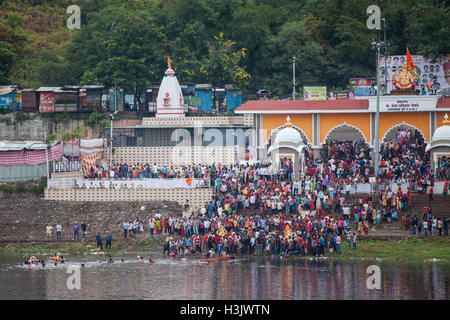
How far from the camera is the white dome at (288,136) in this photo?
5516 cm

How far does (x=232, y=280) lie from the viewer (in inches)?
1540

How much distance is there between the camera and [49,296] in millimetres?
36562

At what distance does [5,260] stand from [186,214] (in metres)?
10.3

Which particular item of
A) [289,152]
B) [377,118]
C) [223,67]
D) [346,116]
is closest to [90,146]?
[289,152]

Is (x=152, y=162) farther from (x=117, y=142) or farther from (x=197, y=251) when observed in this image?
(x=197, y=251)

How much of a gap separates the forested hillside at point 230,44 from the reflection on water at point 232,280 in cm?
2932

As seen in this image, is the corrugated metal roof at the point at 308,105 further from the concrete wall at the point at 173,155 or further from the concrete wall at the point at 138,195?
the concrete wall at the point at 138,195

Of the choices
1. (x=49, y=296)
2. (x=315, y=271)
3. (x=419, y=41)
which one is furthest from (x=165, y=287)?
(x=419, y=41)

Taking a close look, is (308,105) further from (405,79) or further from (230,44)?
(230,44)

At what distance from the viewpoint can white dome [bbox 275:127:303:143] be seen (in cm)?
5516

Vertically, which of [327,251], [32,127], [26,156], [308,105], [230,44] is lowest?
[327,251]

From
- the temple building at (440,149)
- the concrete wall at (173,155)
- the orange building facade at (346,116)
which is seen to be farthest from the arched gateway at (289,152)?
the temple building at (440,149)

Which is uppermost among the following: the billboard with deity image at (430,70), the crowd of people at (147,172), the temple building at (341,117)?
the billboard with deity image at (430,70)

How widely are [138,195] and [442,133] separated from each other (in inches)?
712
